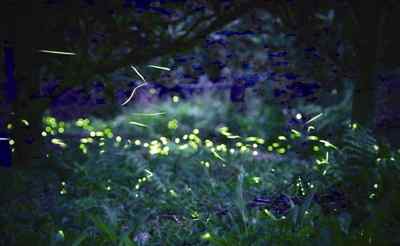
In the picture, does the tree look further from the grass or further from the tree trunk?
the tree trunk

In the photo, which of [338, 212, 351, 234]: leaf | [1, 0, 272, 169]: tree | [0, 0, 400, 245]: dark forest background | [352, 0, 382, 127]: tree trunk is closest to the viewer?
[338, 212, 351, 234]: leaf

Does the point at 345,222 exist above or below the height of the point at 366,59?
below

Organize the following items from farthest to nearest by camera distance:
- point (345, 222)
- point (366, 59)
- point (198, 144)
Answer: point (198, 144)
point (366, 59)
point (345, 222)

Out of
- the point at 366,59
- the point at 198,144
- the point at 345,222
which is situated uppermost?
the point at 366,59

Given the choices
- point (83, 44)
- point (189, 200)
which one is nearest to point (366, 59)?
point (189, 200)

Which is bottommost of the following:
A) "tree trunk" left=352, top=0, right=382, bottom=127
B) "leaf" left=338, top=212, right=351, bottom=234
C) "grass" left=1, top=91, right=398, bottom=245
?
"grass" left=1, top=91, right=398, bottom=245

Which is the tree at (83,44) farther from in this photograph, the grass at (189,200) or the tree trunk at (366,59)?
the tree trunk at (366,59)

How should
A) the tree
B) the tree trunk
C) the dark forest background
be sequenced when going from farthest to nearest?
the tree trunk
the tree
the dark forest background

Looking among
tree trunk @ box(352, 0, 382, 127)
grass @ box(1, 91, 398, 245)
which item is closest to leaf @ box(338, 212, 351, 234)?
grass @ box(1, 91, 398, 245)

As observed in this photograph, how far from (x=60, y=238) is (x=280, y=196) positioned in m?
2.15

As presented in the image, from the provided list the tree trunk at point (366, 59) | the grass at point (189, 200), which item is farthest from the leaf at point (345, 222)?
the tree trunk at point (366, 59)

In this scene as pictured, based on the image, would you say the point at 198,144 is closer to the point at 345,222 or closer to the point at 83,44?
the point at 83,44

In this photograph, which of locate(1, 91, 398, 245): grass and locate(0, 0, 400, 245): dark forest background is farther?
locate(0, 0, 400, 245): dark forest background

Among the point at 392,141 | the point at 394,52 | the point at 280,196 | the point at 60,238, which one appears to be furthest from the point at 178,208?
the point at 392,141
